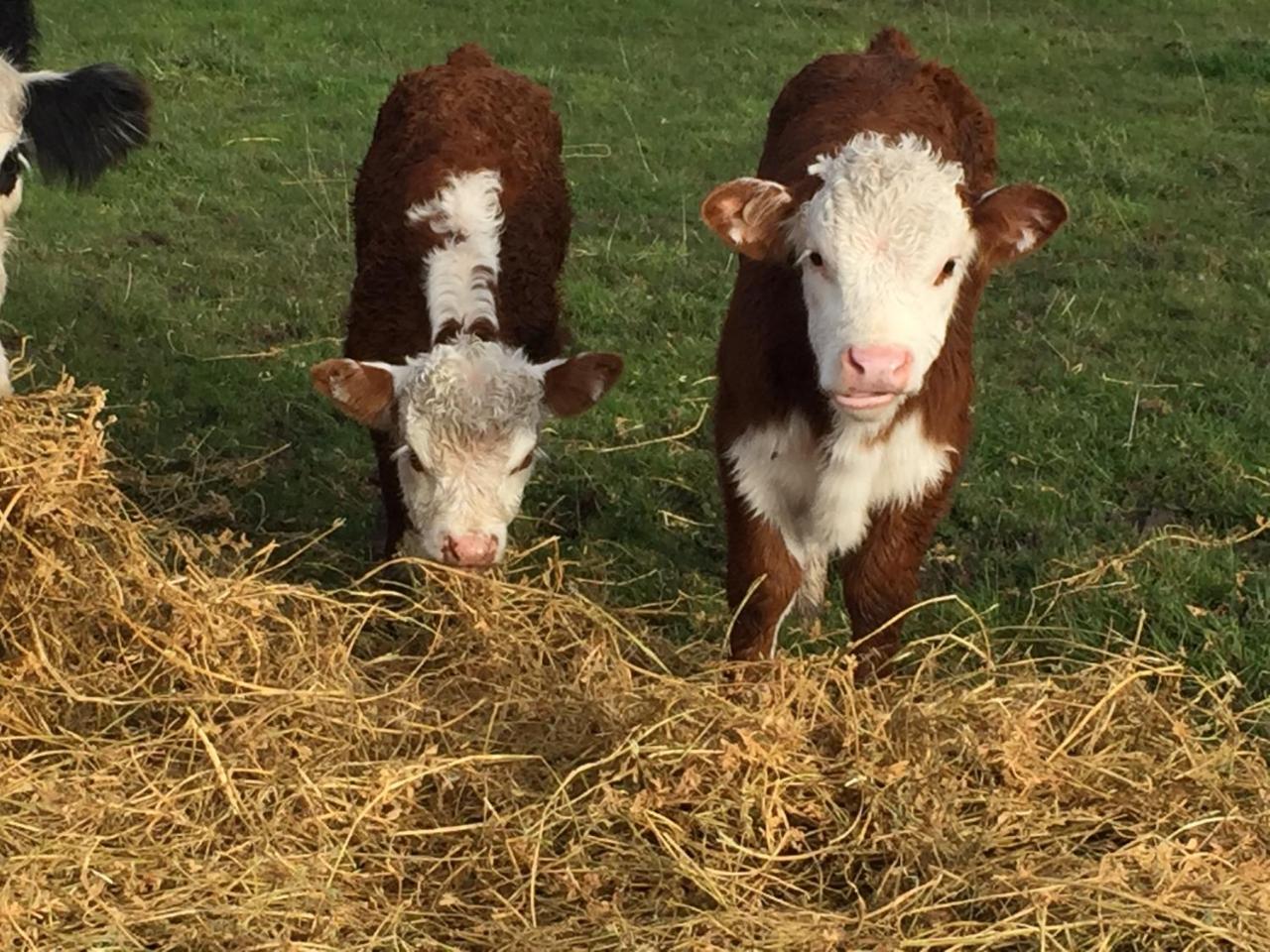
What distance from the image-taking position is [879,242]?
3887 millimetres

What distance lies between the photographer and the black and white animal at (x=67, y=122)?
5.40m

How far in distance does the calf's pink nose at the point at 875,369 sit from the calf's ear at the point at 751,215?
578 millimetres

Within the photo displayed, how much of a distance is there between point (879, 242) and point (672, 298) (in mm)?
3895

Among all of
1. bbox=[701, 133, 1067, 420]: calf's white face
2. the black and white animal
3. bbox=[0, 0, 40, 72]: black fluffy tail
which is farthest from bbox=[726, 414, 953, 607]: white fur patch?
bbox=[0, 0, 40, 72]: black fluffy tail

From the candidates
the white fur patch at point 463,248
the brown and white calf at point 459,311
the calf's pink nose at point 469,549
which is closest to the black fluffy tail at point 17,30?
the brown and white calf at point 459,311

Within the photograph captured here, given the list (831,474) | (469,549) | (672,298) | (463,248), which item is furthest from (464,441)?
(672,298)

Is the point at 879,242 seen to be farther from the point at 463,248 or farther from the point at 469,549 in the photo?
the point at 463,248

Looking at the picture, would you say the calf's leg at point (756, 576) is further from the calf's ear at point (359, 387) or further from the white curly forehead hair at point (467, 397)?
the calf's ear at point (359, 387)

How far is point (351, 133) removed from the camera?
35.4 feet

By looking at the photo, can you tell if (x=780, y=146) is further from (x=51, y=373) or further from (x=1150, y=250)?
(x=1150, y=250)

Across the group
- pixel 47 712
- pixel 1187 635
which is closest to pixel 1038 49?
pixel 1187 635

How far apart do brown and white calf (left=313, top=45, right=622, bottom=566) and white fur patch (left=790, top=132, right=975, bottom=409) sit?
948mm

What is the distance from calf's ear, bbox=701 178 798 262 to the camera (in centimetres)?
407

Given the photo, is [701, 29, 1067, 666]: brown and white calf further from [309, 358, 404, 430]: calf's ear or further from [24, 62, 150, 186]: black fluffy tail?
[24, 62, 150, 186]: black fluffy tail
